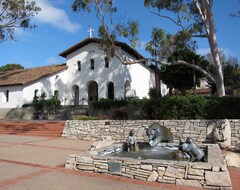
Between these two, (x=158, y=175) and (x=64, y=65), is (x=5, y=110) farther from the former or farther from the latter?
(x=158, y=175)

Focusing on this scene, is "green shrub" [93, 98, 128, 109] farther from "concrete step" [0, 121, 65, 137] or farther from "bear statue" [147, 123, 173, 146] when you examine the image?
"bear statue" [147, 123, 173, 146]

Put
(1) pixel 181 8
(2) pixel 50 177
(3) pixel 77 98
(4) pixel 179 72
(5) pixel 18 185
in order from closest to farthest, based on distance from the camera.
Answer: (5) pixel 18 185 → (2) pixel 50 177 → (1) pixel 181 8 → (4) pixel 179 72 → (3) pixel 77 98

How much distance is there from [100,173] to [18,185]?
1994 millimetres

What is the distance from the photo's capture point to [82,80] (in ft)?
101

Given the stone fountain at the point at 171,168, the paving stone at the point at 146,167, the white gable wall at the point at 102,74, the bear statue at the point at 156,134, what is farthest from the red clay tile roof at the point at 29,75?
the paving stone at the point at 146,167

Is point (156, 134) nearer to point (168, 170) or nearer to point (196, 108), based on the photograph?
point (168, 170)

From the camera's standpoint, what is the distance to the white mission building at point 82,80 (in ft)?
94.7

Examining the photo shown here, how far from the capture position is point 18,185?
5758mm

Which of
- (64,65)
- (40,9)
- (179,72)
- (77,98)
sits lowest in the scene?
(77,98)

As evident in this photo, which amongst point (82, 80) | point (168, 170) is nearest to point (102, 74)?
point (82, 80)

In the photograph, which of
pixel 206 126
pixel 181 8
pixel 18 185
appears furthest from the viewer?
pixel 181 8

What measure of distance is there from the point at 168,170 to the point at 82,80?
25.6 meters

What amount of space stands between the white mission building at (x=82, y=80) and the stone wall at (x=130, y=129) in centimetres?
1278

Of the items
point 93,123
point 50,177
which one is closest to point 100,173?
point 50,177
